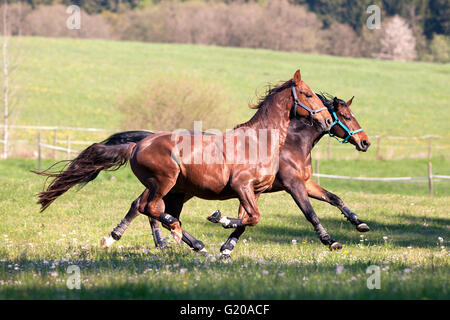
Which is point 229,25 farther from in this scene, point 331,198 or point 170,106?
point 331,198

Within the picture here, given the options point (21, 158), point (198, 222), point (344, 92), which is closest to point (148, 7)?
point (344, 92)

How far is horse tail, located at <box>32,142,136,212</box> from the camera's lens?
321 inches

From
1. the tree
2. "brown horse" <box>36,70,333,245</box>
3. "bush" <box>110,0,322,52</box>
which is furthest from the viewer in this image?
the tree

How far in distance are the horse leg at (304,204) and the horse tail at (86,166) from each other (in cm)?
228

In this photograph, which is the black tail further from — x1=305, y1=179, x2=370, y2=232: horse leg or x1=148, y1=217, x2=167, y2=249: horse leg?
x1=305, y1=179, x2=370, y2=232: horse leg

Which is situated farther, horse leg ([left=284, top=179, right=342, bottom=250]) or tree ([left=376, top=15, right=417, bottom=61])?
tree ([left=376, top=15, right=417, bottom=61])

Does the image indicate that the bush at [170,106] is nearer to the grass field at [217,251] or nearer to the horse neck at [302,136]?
the grass field at [217,251]

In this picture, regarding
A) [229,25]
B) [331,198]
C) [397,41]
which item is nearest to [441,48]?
[397,41]

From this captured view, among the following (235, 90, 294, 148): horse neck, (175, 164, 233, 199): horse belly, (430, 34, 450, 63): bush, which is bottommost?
(175, 164, 233, 199): horse belly

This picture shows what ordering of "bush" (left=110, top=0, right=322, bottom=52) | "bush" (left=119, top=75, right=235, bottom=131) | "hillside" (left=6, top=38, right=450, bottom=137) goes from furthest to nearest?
"bush" (left=110, top=0, right=322, bottom=52) → "hillside" (left=6, top=38, right=450, bottom=137) → "bush" (left=119, top=75, right=235, bottom=131)

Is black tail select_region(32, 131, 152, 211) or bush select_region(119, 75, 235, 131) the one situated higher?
bush select_region(119, 75, 235, 131)

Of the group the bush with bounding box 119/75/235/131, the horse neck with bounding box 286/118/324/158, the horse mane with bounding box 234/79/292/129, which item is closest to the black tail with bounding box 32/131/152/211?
the horse mane with bounding box 234/79/292/129

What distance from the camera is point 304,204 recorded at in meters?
8.52

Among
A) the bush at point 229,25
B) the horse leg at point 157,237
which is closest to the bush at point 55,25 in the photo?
the bush at point 229,25
